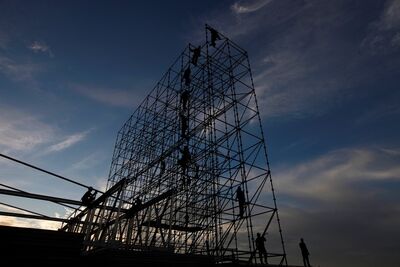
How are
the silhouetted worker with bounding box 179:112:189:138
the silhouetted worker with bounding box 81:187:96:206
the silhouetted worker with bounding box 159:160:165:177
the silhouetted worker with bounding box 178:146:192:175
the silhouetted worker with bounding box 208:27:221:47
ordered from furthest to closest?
1. the silhouetted worker with bounding box 208:27:221:47
2. the silhouetted worker with bounding box 159:160:165:177
3. the silhouetted worker with bounding box 179:112:189:138
4. the silhouetted worker with bounding box 178:146:192:175
5. the silhouetted worker with bounding box 81:187:96:206

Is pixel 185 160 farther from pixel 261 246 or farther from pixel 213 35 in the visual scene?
pixel 213 35

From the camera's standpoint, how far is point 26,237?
552 centimetres

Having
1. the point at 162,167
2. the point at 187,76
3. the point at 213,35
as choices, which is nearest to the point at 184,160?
the point at 162,167

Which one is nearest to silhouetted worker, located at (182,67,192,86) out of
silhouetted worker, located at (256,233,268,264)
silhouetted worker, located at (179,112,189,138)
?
silhouetted worker, located at (179,112,189,138)

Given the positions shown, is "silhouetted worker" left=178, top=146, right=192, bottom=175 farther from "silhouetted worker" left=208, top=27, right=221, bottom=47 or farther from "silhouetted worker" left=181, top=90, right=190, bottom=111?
"silhouetted worker" left=208, top=27, right=221, bottom=47

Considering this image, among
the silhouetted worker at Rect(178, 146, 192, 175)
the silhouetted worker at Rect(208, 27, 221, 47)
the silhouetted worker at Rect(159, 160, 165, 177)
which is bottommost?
the silhouetted worker at Rect(178, 146, 192, 175)

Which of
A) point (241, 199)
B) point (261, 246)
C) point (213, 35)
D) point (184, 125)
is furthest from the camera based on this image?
point (213, 35)

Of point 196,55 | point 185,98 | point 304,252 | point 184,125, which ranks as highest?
point 196,55

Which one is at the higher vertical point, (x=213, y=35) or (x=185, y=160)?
(x=213, y=35)

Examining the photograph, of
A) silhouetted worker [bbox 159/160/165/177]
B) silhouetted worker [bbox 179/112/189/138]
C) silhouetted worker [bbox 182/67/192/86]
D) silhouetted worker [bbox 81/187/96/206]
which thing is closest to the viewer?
silhouetted worker [bbox 81/187/96/206]

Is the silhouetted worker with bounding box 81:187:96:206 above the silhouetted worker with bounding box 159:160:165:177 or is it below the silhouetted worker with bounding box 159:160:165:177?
below

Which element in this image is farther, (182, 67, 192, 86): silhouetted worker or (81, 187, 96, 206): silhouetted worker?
(182, 67, 192, 86): silhouetted worker

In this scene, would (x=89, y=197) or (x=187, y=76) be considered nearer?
(x=89, y=197)

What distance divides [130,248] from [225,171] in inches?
291
